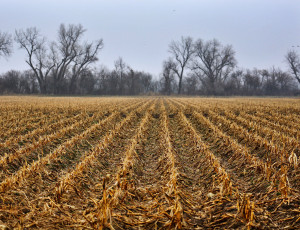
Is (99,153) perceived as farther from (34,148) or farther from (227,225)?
(227,225)

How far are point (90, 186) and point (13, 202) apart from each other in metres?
1.11

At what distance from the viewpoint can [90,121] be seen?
9.95 metres

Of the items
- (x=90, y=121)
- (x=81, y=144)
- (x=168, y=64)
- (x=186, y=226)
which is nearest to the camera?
(x=186, y=226)

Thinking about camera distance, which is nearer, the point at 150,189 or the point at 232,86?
the point at 150,189

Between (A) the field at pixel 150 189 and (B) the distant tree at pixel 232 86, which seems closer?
(A) the field at pixel 150 189

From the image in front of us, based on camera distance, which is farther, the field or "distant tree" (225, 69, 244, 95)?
"distant tree" (225, 69, 244, 95)

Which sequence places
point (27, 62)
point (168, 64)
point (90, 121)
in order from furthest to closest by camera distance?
point (168, 64) < point (27, 62) < point (90, 121)

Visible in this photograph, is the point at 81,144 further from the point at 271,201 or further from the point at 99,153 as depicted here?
the point at 271,201

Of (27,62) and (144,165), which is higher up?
(27,62)

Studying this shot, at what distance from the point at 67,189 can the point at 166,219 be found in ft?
5.36

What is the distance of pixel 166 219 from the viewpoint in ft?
8.44

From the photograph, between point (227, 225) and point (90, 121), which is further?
point (90, 121)

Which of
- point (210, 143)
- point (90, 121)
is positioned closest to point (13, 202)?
point (210, 143)

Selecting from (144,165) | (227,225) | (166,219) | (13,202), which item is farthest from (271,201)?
(13,202)
